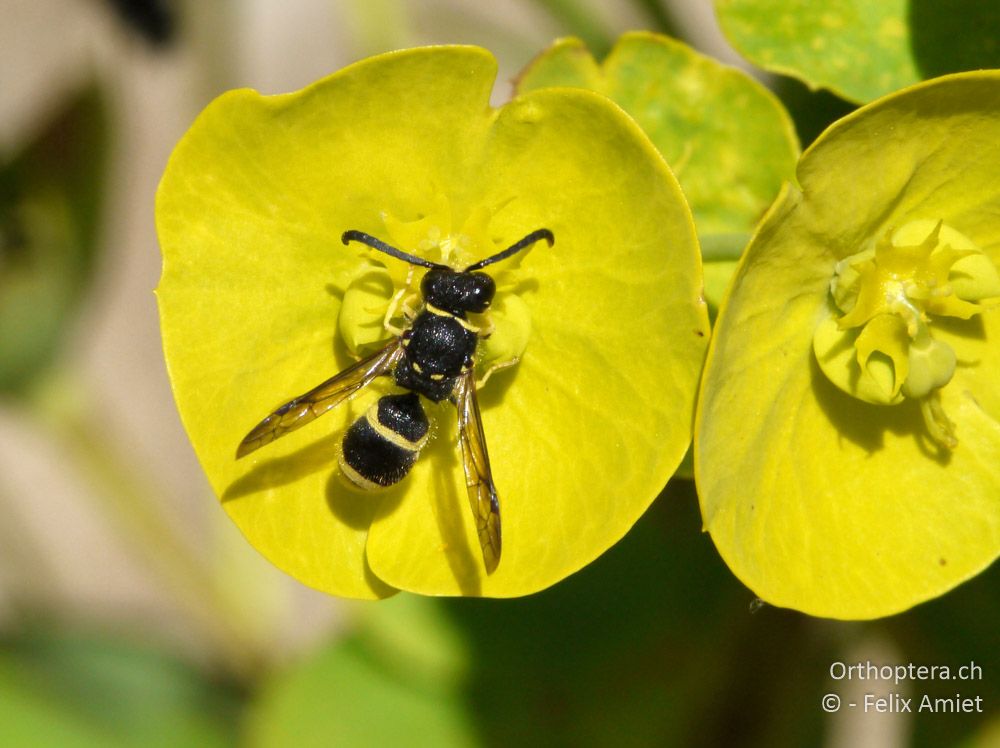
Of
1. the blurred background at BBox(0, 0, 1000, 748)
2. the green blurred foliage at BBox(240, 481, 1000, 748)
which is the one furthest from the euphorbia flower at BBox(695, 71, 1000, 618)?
the green blurred foliage at BBox(240, 481, 1000, 748)

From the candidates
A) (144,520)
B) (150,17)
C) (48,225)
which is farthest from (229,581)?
(150,17)

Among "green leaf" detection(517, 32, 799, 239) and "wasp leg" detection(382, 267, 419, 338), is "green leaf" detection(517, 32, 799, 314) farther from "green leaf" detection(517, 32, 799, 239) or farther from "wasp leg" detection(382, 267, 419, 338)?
"wasp leg" detection(382, 267, 419, 338)

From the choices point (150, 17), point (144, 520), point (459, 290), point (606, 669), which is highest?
point (150, 17)

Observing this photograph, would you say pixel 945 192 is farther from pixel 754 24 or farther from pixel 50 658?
pixel 50 658

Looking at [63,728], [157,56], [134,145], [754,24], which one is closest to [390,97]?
[754,24]

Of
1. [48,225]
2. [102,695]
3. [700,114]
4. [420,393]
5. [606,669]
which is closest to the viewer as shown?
[420,393]

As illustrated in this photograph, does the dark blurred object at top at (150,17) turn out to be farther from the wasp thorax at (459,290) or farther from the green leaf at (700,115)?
the wasp thorax at (459,290)

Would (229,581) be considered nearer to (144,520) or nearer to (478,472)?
(144,520)
